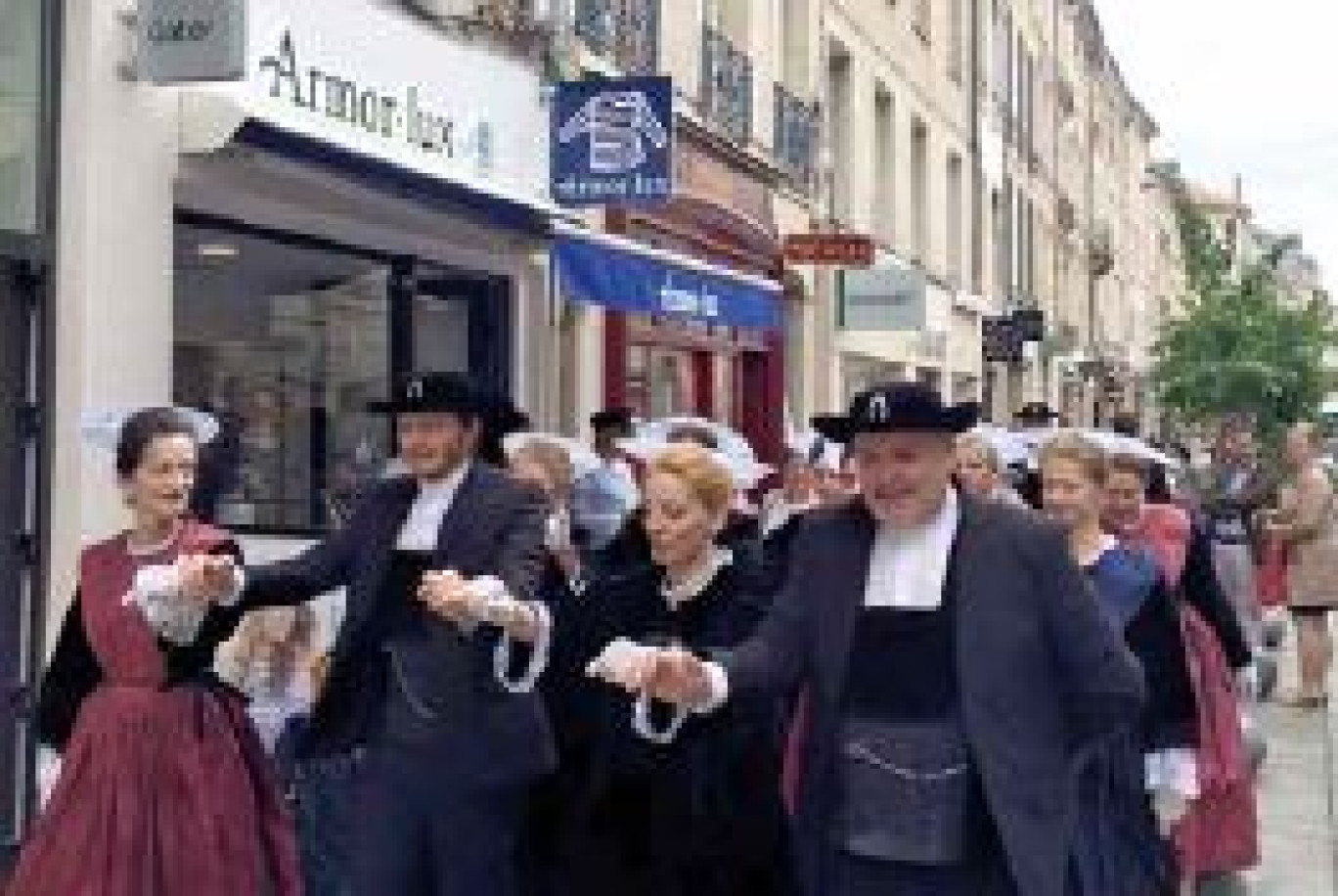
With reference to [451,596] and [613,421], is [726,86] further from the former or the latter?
[451,596]

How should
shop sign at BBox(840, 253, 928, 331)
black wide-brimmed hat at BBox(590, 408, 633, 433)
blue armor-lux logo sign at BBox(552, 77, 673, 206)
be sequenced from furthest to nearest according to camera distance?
1. shop sign at BBox(840, 253, 928, 331)
2. blue armor-lux logo sign at BBox(552, 77, 673, 206)
3. black wide-brimmed hat at BBox(590, 408, 633, 433)

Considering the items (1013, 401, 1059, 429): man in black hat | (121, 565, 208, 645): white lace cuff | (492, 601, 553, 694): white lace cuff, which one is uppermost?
(1013, 401, 1059, 429): man in black hat

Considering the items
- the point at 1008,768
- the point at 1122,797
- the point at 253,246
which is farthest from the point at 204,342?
the point at 1008,768

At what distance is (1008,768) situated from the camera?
173 inches

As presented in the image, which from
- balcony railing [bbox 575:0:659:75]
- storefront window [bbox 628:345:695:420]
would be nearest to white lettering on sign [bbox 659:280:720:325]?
storefront window [bbox 628:345:695:420]

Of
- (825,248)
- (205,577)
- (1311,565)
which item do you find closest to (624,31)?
(825,248)

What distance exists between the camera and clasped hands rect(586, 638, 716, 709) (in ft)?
13.6

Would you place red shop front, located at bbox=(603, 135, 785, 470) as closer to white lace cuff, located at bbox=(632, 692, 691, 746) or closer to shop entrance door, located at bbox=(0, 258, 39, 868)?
shop entrance door, located at bbox=(0, 258, 39, 868)

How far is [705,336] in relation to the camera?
17234 mm

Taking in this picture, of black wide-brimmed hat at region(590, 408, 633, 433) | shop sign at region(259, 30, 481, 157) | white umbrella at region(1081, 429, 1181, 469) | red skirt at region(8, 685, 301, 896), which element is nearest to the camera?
red skirt at region(8, 685, 301, 896)

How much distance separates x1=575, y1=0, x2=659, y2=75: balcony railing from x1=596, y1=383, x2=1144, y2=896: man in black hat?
962 cm

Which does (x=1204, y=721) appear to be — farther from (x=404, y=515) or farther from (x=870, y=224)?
(x=870, y=224)

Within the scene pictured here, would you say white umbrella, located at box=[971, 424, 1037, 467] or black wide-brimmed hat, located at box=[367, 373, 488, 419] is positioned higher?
black wide-brimmed hat, located at box=[367, 373, 488, 419]

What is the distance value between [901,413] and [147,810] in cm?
224
